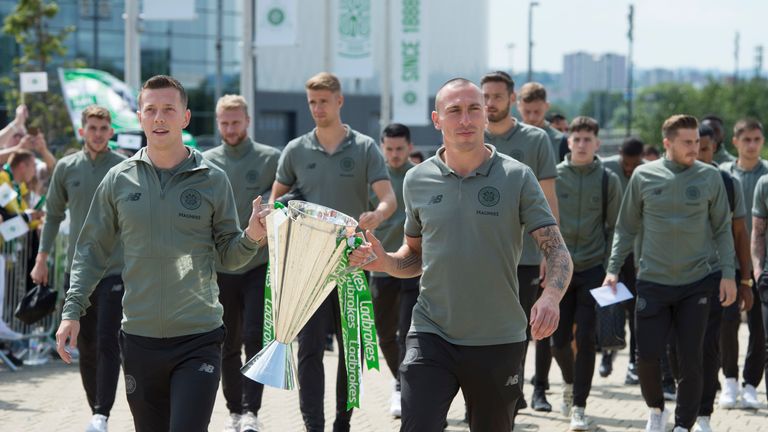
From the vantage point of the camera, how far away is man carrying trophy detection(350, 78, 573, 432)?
5.14 m

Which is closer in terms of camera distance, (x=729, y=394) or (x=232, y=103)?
(x=232, y=103)

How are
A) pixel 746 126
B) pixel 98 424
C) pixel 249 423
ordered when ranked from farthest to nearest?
pixel 746 126
pixel 249 423
pixel 98 424

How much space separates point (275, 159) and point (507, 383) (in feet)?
12.5

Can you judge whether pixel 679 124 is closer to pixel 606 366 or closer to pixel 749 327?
pixel 749 327

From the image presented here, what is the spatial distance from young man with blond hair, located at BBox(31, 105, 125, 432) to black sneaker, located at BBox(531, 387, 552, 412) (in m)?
3.42

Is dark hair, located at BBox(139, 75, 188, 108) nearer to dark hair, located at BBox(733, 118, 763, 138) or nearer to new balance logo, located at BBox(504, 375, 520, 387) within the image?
new balance logo, located at BBox(504, 375, 520, 387)

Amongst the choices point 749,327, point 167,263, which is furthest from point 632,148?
point 167,263

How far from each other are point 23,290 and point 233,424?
493cm

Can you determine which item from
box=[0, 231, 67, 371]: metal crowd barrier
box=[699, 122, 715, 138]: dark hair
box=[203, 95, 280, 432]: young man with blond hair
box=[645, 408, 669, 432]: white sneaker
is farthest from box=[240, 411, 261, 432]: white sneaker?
box=[0, 231, 67, 371]: metal crowd barrier

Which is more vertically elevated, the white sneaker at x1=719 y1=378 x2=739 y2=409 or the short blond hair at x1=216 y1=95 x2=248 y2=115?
the short blond hair at x1=216 y1=95 x2=248 y2=115

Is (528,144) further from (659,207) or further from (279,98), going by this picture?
(279,98)

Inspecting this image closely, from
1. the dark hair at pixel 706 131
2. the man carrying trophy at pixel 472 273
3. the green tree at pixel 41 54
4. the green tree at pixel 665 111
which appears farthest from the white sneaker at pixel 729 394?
the green tree at pixel 665 111

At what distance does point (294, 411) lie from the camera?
948 centimetres

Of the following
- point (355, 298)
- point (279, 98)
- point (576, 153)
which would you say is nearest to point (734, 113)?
point (279, 98)
